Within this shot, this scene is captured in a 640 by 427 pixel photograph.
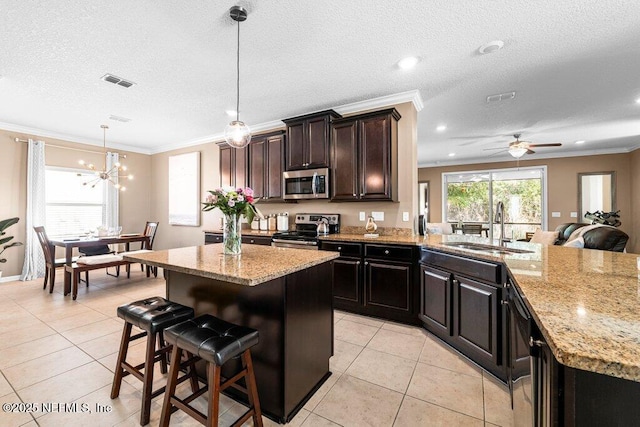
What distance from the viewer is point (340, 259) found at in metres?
3.33

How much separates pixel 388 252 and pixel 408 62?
1.94m

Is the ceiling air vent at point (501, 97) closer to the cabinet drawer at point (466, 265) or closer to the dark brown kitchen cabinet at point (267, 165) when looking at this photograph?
the cabinet drawer at point (466, 265)

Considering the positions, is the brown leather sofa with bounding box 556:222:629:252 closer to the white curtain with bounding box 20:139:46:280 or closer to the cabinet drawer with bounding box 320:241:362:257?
the cabinet drawer with bounding box 320:241:362:257

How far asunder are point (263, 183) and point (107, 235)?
2793mm

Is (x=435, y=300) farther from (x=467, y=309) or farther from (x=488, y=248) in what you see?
(x=488, y=248)

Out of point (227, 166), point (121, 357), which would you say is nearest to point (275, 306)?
point (121, 357)

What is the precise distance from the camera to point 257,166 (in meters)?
4.59

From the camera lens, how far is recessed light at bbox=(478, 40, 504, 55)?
2424mm

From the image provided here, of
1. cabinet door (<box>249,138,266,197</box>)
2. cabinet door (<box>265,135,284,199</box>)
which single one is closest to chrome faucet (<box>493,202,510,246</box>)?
cabinet door (<box>265,135,284,199</box>)

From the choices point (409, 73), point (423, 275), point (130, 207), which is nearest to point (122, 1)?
point (409, 73)

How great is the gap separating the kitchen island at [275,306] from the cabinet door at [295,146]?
7.25 ft

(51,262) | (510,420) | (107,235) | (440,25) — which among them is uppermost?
(440,25)

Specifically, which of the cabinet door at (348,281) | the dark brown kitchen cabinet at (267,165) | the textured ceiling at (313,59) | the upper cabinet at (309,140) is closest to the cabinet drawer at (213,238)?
the dark brown kitchen cabinet at (267,165)

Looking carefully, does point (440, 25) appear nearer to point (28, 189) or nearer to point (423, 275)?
point (423, 275)
